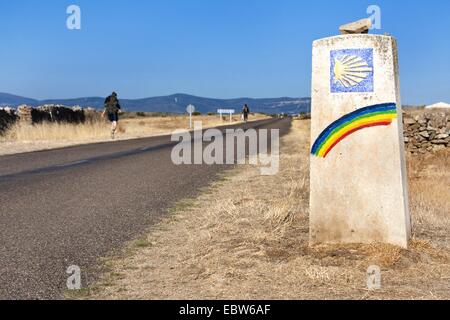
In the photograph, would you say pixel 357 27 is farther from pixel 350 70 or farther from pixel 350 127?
pixel 350 127

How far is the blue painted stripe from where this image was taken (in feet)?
18.1

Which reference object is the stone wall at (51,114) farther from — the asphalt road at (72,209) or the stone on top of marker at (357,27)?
the stone on top of marker at (357,27)

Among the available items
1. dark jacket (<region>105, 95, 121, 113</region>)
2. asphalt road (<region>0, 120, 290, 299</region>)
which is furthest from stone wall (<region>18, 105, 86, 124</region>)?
asphalt road (<region>0, 120, 290, 299</region>)

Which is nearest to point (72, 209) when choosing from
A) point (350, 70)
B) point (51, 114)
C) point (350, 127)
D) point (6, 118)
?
point (350, 127)

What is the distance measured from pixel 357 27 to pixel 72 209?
15.2 ft

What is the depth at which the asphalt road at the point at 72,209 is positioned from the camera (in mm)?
5203

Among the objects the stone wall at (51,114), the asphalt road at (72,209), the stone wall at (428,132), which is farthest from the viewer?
the stone wall at (51,114)

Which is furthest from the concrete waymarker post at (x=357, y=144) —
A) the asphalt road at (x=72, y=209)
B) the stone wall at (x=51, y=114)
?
the stone wall at (x=51, y=114)

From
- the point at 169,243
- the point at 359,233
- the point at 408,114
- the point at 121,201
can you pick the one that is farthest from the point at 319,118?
the point at 408,114

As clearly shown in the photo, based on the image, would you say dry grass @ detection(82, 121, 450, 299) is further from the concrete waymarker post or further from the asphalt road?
the asphalt road

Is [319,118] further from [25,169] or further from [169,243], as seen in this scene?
[25,169]

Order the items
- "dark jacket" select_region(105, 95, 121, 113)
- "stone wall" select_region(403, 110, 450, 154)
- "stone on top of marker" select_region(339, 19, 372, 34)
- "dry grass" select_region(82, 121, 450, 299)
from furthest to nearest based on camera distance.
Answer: "dark jacket" select_region(105, 95, 121, 113) → "stone wall" select_region(403, 110, 450, 154) → "stone on top of marker" select_region(339, 19, 372, 34) → "dry grass" select_region(82, 121, 450, 299)

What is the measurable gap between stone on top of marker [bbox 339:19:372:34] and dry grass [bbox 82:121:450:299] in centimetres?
211

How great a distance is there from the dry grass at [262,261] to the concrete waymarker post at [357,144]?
0.74 feet
